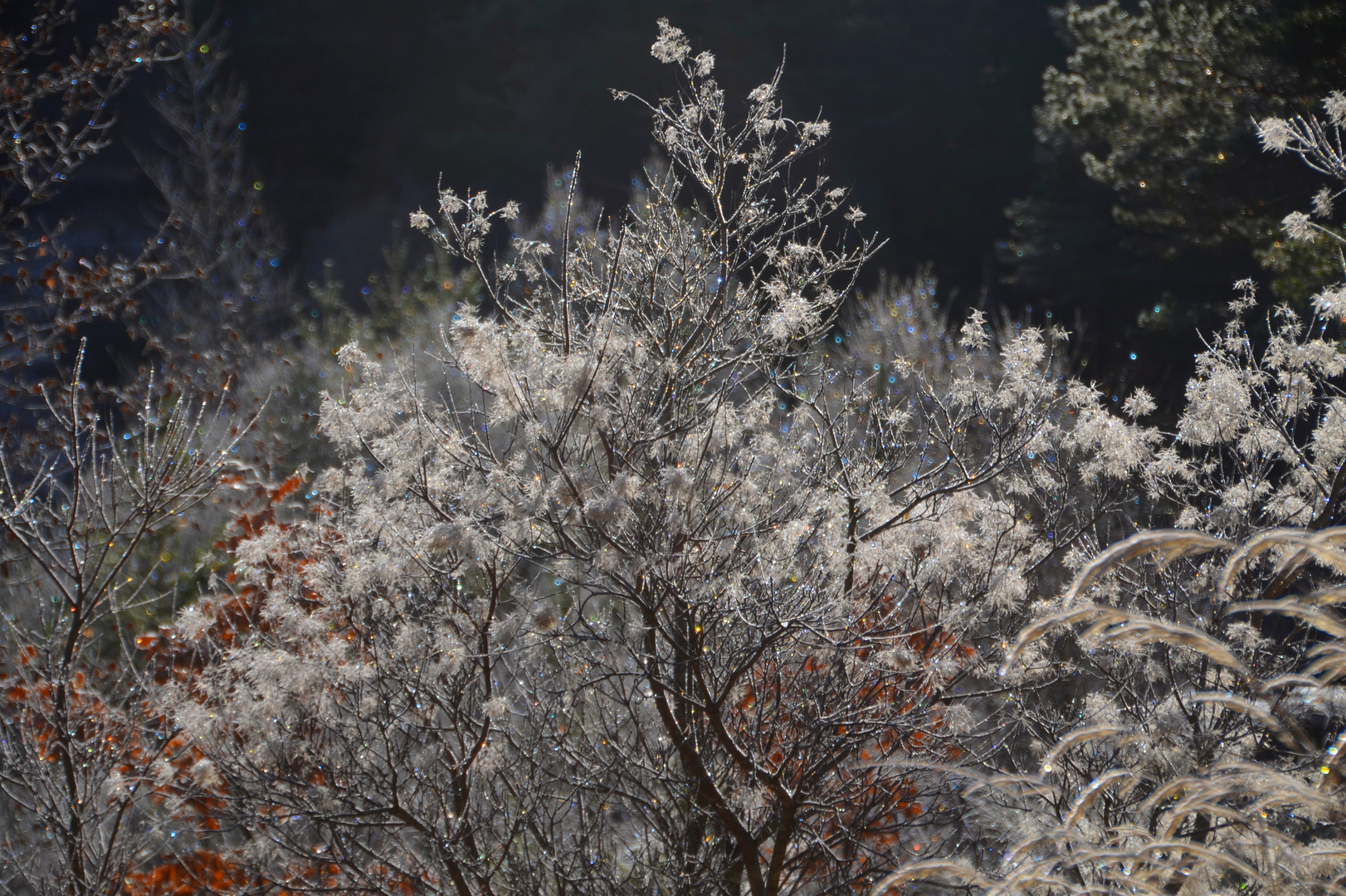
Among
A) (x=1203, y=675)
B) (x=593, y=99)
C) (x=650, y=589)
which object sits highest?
(x=593, y=99)

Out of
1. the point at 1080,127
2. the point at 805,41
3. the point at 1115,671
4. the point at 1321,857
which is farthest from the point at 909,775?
the point at 805,41

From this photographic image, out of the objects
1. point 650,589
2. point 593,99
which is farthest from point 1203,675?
point 593,99

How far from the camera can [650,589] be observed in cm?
332

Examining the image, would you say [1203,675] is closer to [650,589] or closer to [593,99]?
[650,589]

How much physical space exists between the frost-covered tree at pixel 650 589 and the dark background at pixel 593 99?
673 inches

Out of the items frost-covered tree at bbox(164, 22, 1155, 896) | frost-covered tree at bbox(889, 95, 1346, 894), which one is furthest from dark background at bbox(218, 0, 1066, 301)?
frost-covered tree at bbox(164, 22, 1155, 896)

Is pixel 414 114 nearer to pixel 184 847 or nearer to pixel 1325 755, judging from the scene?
pixel 184 847

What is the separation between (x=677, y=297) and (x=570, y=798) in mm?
2094

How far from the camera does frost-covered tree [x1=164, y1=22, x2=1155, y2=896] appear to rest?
10.6 feet

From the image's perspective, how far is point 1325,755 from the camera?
2.78 m

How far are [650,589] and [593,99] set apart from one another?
19690 mm

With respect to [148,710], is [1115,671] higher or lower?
lower

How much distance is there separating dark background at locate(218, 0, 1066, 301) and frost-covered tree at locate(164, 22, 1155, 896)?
56.1ft

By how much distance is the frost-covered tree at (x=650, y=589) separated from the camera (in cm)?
324
